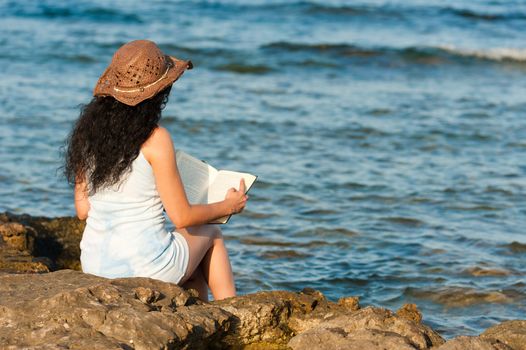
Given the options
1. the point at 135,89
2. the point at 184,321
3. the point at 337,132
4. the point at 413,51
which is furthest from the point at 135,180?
the point at 413,51

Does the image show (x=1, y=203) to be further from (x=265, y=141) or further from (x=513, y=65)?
(x=513, y=65)

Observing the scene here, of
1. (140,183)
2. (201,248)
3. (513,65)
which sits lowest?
(513,65)

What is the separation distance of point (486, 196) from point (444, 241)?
1.24 m

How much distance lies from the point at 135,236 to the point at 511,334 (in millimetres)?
1755

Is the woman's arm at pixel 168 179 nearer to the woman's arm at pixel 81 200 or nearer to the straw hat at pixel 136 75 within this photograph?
the straw hat at pixel 136 75

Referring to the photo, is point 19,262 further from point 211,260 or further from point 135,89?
point 135,89

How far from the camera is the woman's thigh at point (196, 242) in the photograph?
4469 mm

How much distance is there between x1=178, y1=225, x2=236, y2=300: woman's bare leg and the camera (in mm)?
4492

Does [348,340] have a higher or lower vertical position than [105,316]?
lower

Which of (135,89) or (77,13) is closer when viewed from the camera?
(135,89)

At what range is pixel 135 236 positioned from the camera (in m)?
4.36

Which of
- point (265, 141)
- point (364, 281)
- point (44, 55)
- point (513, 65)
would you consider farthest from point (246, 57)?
point (364, 281)

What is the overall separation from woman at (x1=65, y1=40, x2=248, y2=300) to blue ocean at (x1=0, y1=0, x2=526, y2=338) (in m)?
1.47

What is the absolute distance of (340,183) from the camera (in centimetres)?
813
